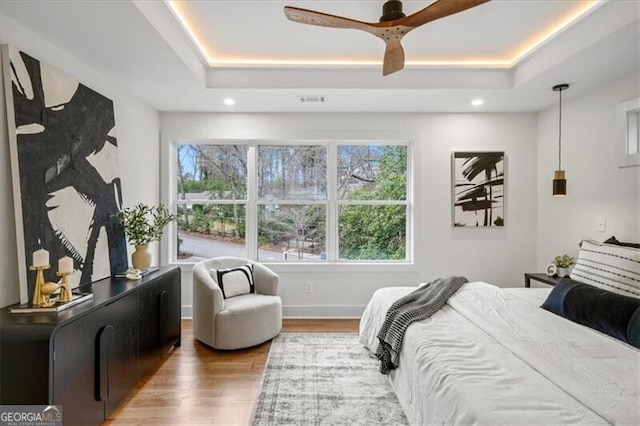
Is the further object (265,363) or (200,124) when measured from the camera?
(200,124)

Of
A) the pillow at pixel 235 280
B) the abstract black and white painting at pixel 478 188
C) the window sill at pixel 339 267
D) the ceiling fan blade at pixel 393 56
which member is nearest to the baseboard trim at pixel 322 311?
the window sill at pixel 339 267

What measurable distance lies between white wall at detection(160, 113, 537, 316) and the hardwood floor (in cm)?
111

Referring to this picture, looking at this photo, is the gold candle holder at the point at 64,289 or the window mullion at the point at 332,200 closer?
the gold candle holder at the point at 64,289

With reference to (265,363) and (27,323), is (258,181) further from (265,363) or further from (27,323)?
(27,323)

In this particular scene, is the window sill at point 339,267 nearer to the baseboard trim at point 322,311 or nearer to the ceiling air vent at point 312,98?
the baseboard trim at point 322,311

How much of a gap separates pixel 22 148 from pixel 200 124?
2160 mm

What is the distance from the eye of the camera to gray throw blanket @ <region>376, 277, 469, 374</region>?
2.17 meters

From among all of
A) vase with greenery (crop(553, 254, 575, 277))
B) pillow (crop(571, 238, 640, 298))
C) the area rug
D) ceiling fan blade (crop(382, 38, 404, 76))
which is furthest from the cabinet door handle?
vase with greenery (crop(553, 254, 575, 277))

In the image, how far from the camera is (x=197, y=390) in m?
2.45

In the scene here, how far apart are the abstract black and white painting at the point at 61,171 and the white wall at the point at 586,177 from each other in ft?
14.2

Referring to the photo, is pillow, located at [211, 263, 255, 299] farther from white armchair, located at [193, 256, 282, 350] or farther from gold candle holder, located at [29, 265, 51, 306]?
gold candle holder, located at [29, 265, 51, 306]

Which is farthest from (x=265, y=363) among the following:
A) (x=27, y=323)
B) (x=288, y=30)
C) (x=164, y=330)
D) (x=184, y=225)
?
(x=288, y=30)

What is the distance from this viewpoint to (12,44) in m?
2.02

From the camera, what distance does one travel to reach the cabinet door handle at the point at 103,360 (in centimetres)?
197
